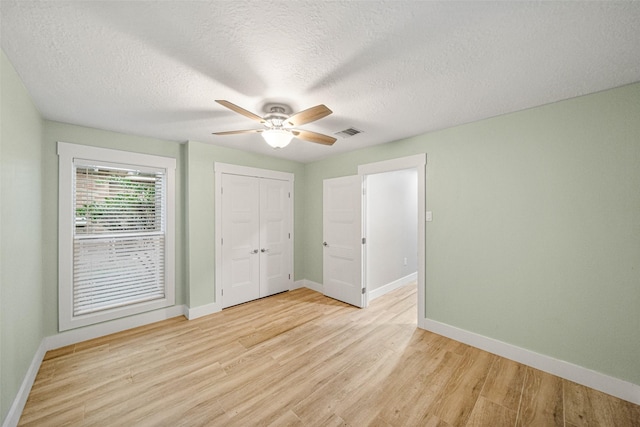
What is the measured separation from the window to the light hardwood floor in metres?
0.43

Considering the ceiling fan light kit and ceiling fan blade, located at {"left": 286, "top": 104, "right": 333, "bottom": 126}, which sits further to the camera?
the ceiling fan light kit

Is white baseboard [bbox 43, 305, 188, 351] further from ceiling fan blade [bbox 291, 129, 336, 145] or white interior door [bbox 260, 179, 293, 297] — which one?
ceiling fan blade [bbox 291, 129, 336, 145]

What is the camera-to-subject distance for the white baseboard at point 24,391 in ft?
5.06

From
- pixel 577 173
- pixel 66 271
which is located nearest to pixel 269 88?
pixel 577 173

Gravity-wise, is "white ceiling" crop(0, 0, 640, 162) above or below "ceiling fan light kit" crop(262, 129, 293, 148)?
above

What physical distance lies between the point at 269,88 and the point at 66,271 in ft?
9.81

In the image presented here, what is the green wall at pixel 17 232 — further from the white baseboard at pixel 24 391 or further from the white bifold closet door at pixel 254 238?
the white bifold closet door at pixel 254 238

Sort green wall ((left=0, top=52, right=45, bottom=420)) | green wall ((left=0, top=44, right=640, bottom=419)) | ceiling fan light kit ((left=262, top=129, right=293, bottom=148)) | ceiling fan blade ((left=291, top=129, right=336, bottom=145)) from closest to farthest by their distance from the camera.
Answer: green wall ((left=0, top=52, right=45, bottom=420)), green wall ((left=0, top=44, right=640, bottom=419)), ceiling fan light kit ((left=262, top=129, right=293, bottom=148)), ceiling fan blade ((left=291, top=129, right=336, bottom=145))

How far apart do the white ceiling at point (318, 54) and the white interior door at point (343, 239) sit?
1633mm

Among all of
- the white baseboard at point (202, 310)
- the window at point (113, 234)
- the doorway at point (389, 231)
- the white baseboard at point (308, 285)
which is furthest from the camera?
the white baseboard at point (308, 285)

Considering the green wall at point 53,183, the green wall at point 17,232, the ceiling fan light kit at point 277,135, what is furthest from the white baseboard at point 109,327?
the ceiling fan light kit at point 277,135

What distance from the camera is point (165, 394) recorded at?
192 centimetres

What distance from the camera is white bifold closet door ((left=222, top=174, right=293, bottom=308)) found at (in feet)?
12.0

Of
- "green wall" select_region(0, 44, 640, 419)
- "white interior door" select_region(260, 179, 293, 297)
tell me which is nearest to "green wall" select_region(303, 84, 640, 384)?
"green wall" select_region(0, 44, 640, 419)
